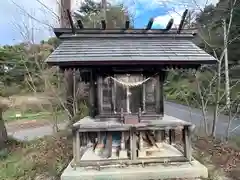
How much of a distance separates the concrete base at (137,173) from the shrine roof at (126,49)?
7.12 ft

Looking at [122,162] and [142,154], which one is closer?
[122,162]

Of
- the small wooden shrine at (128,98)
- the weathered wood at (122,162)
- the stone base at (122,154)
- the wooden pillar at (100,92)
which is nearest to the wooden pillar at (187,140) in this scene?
the small wooden shrine at (128,98)

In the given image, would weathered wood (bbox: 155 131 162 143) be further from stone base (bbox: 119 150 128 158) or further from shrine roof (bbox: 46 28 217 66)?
shrine roof (bbox: 46 28 217 66)

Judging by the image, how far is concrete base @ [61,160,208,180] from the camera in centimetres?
488

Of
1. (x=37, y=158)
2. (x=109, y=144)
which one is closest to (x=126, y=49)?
(x=109, y=144)

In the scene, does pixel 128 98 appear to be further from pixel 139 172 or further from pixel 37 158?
pixel 37 158

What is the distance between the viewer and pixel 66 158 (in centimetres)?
670

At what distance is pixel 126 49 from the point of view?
18.0ft

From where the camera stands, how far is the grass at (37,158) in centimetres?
593

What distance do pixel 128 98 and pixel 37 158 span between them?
3342 millimetres

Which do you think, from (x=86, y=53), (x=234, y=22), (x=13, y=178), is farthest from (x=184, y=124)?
(x=234, y=22)

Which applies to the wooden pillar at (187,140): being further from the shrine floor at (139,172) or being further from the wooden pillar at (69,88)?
the wooden pillar at (69,88)

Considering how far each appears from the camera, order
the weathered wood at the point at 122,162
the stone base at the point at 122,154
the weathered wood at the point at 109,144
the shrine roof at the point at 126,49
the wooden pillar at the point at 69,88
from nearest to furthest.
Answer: the shrine roof at the point at 126,49 < the weathered wood at the point at 122,162 < the stone base at the point at 122,154 < the weathered wood at the point at 109,144 < the wooden pillar at the point at 69,88

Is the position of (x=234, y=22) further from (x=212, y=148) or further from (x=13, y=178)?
(x=13, y=178)
